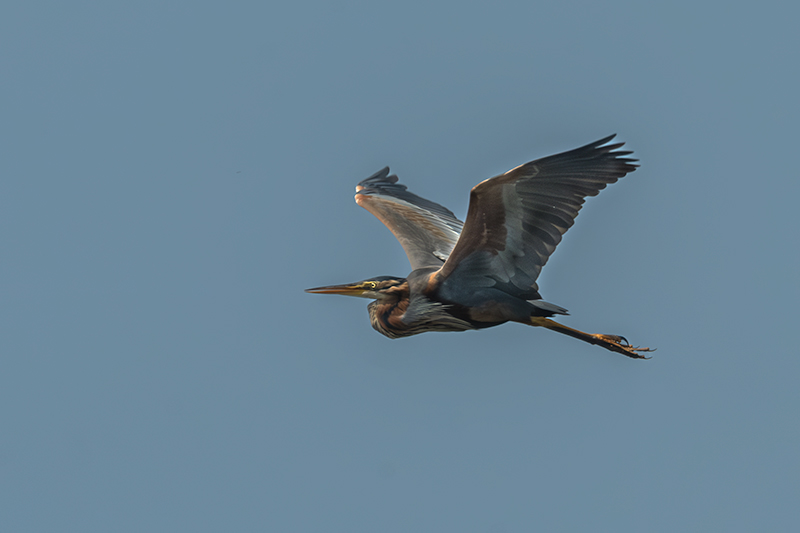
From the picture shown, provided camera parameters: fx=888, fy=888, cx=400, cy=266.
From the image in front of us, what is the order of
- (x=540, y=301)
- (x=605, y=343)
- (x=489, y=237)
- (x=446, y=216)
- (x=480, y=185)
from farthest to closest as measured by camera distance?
(x=446, y=216), (x=605, y=343), (x=540, y=301), (x=489, y=237), (x=480, y=185)

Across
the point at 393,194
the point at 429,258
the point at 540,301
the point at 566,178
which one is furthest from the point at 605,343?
the point at 393,194

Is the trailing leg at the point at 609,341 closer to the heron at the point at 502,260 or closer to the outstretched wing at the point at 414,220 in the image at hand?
the heron at the point at 502,260

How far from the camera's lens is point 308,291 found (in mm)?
9156

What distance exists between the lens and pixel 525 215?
7797 mm

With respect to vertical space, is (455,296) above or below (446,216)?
below

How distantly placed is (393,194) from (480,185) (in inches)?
179

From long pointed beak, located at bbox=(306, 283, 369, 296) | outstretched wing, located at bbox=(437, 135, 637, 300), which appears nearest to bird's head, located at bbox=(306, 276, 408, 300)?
long pointed beak, located at bbox=(306, 283, 369, 296)

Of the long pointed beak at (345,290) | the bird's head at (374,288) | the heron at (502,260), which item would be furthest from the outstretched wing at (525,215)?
the long pointed beak at (345,290)

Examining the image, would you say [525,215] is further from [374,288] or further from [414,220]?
[414,220]

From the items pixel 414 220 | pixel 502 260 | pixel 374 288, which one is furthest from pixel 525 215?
pixel 414 220

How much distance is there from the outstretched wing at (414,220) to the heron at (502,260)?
35mm

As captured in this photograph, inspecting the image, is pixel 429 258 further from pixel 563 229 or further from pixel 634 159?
pixel 634 159

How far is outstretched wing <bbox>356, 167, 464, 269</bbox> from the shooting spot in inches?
397

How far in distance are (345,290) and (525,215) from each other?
2.24 meters
